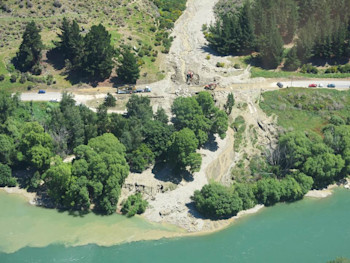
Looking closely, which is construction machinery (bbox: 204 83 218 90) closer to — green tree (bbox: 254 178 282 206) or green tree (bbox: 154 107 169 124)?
green tree (bbox: 154 107 169 124)

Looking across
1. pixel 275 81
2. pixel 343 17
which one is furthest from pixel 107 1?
pixel 343 17

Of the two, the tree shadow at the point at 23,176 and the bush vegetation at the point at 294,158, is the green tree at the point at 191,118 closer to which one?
the bush vegetation at the point at 294,158

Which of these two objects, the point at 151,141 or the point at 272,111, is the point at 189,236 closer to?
the point at 151,141

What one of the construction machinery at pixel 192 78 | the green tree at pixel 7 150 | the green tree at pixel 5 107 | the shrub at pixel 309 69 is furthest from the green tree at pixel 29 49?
the shrub at pixel 309 69

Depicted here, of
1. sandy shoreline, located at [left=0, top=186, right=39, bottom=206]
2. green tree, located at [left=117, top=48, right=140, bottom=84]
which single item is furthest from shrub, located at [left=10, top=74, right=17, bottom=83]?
sandy shoreline, located at [left=0, top=186, right=39, bottom=206]

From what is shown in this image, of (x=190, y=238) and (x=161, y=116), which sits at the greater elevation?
(x=161, y=116)

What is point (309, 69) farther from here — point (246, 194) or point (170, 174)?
point (170, 174)

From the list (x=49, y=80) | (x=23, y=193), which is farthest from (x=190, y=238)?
(x=49, y=80)

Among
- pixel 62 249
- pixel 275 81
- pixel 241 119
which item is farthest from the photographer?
pixel 275 81
